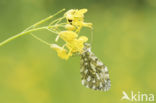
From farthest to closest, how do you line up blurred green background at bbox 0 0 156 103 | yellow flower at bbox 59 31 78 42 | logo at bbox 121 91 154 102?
blurred green background at bbox 0 0 156 103 < logo at bbox 121 91 154 102 < yellow flower at bbox 59 31 78 42

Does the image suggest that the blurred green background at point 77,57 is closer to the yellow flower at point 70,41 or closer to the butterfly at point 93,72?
the butterfly at point 93,72

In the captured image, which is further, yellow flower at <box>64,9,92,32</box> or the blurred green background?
the blurred green background

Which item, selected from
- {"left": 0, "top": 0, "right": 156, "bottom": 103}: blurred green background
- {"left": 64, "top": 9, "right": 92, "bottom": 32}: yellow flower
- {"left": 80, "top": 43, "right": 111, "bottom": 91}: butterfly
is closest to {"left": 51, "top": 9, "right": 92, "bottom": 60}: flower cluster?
{"left": 64, "top": 9, "right": 92, "bottom": 32}: yellow flower

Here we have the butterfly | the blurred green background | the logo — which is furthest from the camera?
the blurred green background

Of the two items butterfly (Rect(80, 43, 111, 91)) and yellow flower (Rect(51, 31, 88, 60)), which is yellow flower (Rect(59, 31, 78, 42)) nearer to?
yellow flower (Rect(51, 31, 88, 60))

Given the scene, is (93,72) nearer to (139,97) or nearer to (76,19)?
(76,19)

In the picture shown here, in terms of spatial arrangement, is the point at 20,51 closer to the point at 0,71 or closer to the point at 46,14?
the point at 0,71
